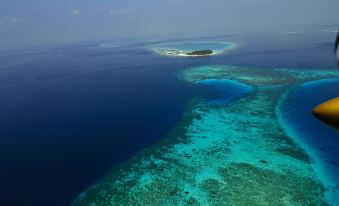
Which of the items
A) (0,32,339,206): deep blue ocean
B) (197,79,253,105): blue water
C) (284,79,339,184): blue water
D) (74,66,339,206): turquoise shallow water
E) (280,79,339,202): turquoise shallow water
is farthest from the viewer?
(197,79,253,105): blue water

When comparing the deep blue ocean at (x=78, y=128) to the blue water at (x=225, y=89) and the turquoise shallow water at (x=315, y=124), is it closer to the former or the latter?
the turquoise shallow water at (x=315, y=124)

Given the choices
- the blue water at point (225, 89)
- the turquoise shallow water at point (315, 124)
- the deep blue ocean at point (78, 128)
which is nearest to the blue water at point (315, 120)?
the turquoise shallow water at point (315, 124)

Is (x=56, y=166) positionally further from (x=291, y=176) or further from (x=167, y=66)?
(x=167, y=66)

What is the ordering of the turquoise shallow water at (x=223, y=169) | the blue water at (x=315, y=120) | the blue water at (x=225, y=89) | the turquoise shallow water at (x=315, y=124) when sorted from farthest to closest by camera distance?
the blue water at (x=225, y=89)
the blue water at (x=315, y=120)
the turquoise shallow water at (x=315, y=124)
the turquoise shallow water at (x=223, y=169)

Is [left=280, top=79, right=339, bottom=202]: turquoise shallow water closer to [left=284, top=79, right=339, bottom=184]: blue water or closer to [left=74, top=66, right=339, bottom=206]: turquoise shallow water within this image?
[left=284, top=79, right=339, bottom=184]: blue water

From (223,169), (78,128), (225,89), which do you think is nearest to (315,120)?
(223,169)

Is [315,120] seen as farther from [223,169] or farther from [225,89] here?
[225,89]

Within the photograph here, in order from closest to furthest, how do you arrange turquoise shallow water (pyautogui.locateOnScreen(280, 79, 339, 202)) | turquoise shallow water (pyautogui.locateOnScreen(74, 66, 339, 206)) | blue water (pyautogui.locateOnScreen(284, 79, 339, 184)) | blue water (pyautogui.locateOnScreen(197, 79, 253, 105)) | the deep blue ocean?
turquoise shallow water (pyautogui.locateOnScreen(74, 66, 339, 206)) → turquoise shallow water (pyautogui.locateOnScreen(280, 79, 339, 202)) → the deep blue ocean → blue water (pyautogui.locateOnScreen(284, 79, 339, 184)) → blue water (pyautogui.locateOnScreen(197, 79, 253, 105))

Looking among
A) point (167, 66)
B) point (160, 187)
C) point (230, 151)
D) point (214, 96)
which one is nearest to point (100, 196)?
point (160, 187)

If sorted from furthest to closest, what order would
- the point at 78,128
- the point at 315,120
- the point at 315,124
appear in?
the point at 78,128 → the point at 315,120 → the point at 315,124

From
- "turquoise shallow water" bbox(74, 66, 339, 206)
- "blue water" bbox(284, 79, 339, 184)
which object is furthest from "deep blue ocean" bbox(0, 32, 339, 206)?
"turquoise shallow water" bbox(74, 66, 339, 206)

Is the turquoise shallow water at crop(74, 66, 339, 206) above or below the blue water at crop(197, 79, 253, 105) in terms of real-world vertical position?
below
